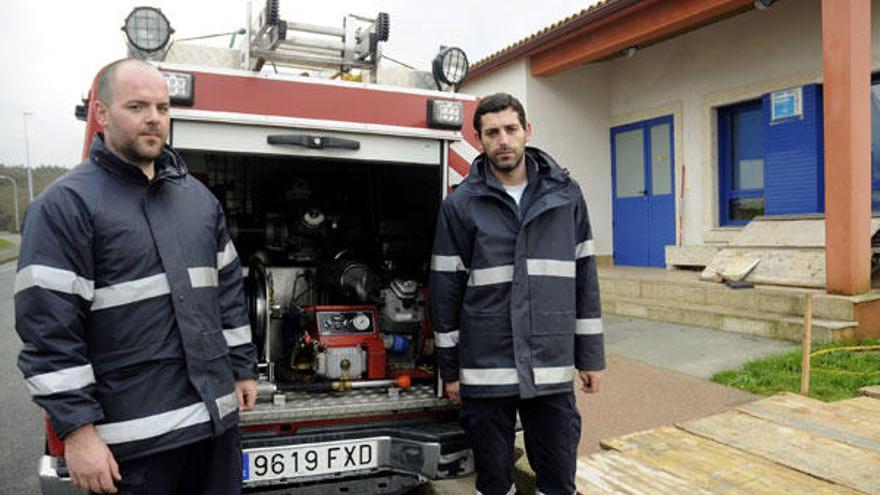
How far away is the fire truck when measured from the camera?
2.87m

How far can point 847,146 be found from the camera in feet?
20.6

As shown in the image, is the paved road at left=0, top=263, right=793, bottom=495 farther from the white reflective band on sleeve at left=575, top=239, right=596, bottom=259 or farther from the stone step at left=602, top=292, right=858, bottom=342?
the white reflective band on sleeve at left=575, top=239, right=596, bottom=259

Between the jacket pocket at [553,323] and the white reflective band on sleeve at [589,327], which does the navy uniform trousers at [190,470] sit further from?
the white reflective band on sleeve at [589,327]

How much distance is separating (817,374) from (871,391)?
0.57 metres

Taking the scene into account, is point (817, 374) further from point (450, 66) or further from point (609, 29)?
point (609, 29)

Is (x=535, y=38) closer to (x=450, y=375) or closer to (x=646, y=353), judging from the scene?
(x=646, y=353)

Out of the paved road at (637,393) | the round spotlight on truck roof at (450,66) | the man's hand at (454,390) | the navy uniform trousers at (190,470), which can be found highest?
the round spotlight on truck roof at (450,66)

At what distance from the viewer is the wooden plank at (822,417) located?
373 centimetres

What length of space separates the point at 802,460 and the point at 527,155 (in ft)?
7.13

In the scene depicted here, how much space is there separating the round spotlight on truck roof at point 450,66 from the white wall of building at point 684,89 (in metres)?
6.56

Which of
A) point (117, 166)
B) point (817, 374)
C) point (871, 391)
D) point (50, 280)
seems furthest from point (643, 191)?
point (50, 280)

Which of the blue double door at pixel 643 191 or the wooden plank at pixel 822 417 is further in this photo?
the blue double door at pixel 643 191

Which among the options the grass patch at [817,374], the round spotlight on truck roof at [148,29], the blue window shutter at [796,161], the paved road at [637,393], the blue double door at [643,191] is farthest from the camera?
the blue double door at [643,191]

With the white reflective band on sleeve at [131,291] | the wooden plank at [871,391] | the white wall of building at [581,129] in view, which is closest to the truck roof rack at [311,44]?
the white reflective band on sleeve at [131,291]
